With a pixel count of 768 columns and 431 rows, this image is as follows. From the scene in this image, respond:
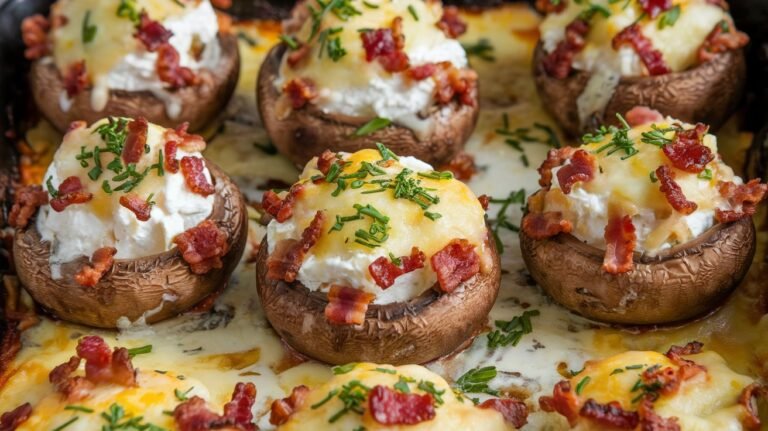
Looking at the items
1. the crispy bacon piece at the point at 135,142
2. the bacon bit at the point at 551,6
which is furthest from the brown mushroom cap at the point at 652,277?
the crispy bacon piece at the point at 135,142

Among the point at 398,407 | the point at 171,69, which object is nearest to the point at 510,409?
the point at 398,407

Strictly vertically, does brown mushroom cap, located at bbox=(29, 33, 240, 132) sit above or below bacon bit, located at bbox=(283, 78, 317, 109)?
below

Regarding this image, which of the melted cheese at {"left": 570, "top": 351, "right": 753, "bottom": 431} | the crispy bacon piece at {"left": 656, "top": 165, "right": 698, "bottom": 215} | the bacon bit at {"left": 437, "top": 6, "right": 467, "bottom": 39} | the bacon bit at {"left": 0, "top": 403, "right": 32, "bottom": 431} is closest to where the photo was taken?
the melted cheese at {"left": 570, "top": 351, "right": 753, "bottom": 431}

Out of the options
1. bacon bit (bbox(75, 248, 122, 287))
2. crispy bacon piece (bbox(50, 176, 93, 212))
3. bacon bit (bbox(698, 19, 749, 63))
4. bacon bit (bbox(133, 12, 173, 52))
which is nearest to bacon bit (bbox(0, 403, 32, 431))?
bacon bit (bbox(75, 248, 122, 287))

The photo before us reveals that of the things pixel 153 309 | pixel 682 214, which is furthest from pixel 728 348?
pixel 153 309

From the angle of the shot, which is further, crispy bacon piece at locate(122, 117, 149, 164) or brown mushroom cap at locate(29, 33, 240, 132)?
brown mushroom cap at locate(29, 33, 240, 132)

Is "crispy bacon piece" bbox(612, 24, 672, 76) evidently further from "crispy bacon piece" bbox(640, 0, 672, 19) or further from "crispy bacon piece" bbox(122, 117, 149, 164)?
"crispy bacon piece" bbox(122, 117, 149, 164)

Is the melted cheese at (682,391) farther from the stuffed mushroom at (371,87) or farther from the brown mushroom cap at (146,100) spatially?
the brown mushroom cap at (146,100)
